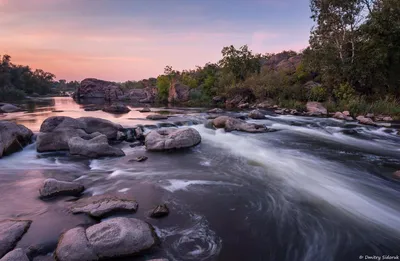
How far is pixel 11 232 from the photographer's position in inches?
173

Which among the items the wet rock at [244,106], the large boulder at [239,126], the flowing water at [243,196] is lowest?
the flowing water at [243,196]

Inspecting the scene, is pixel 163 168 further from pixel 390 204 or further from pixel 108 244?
pixel 390 204

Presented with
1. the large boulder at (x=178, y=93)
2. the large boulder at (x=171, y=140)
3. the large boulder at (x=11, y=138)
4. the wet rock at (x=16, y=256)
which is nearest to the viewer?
the wet rock at (x=16, y=256)

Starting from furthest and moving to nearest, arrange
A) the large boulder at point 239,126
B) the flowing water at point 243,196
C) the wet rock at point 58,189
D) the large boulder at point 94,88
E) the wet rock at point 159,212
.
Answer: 1. the large boulder at point 94,88
2. the large boulder at point 239,126
3. the wet rock at point 58,189
4. the wet rock at point 159,212
5. the flowing water at point 243,196

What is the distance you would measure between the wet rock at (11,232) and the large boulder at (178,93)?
39.3m

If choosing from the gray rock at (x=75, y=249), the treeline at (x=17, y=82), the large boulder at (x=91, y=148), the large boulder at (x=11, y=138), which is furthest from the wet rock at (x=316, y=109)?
the treeline at (x=17, y=82)

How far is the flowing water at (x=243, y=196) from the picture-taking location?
14.9ft

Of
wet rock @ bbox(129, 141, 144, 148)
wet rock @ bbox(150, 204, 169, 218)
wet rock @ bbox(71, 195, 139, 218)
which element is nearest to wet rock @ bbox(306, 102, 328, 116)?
wet rock @ bbox(129, 141, 144, 148)

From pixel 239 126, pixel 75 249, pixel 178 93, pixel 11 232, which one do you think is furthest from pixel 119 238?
pixel 178 93

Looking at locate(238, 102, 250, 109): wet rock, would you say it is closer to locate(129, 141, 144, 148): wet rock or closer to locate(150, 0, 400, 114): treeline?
locate(150, 0, 400, 114): treeline

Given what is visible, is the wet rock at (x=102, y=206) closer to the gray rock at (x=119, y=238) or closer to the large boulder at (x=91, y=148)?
the gray rock at (x=119, y=238)

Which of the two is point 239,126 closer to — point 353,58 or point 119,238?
point 119,238

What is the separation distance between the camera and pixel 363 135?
47.6 ft

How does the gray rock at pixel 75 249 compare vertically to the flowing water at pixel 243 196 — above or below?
above
